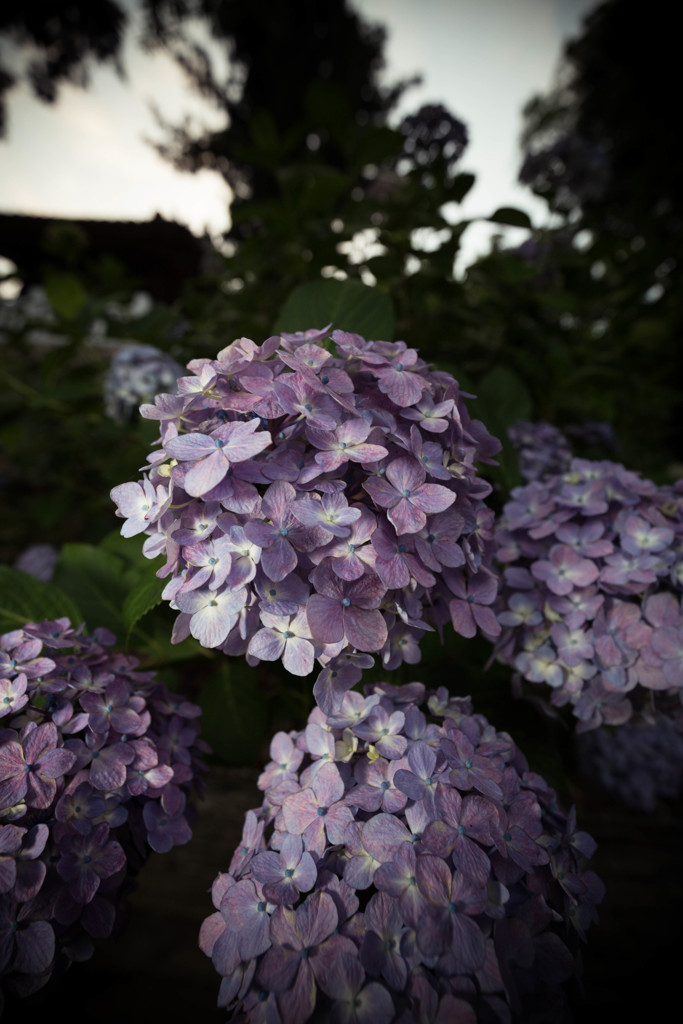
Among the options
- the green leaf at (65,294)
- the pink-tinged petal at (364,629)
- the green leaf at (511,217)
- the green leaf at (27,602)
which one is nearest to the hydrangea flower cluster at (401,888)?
the pink-tinged petal at (364,629)

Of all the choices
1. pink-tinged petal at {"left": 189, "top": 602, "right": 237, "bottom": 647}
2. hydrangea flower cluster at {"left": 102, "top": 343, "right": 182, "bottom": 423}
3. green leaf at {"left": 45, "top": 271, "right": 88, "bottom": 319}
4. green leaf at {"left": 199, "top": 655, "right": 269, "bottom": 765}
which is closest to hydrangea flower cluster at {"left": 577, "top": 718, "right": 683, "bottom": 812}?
green leaf at {"left": 199, "top": 655, "right": 269, "bottom": 765}

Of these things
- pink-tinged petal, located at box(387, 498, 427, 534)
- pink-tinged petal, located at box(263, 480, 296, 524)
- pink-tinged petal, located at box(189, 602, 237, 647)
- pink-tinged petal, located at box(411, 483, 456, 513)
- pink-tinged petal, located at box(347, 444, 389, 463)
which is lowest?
pink-tinged petal, located at box(189, 602, 237, 647)

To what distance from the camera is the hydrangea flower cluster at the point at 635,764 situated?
1.07 m

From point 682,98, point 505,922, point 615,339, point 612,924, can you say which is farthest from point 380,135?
point 682,98

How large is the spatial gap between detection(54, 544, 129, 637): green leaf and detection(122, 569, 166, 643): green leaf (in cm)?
21

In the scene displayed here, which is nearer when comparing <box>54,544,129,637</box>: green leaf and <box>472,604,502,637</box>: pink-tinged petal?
<box>472,604,502,637</box>: pink-tinged petal

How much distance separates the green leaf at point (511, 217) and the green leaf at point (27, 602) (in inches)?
31.8

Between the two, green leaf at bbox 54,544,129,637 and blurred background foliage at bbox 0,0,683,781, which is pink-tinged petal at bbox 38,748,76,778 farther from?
green leaf at bbox 54,544,129,637

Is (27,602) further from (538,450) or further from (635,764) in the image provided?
(635,764)

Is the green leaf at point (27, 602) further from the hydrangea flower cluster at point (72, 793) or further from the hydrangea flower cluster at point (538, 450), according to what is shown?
the hydrangea flower cluster at point (538, 450)

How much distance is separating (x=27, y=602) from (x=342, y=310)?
19.5 inches

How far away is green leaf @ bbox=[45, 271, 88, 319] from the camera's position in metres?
1.29

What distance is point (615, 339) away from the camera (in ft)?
4.41

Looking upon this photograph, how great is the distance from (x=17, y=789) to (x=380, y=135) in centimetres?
102
